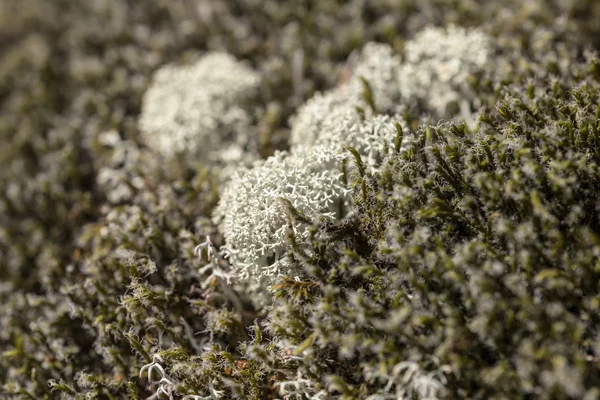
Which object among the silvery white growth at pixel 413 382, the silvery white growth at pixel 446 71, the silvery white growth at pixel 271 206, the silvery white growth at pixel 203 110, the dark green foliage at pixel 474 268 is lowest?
the silvery white growth at pixel 413 382

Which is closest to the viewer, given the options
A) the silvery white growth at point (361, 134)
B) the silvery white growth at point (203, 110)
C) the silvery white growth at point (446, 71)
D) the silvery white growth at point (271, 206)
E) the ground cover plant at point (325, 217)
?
the ground cover plant at point (325, 217)

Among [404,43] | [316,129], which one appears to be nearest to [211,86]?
[316,129]

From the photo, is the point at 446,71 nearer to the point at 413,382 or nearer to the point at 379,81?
the point at 379,81

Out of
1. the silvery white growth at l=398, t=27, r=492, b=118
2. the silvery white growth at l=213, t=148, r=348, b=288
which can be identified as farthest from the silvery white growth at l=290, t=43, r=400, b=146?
the silvery white growth at l=213, t=148, r=348, b=288

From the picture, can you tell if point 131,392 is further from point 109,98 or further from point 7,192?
point 109,98

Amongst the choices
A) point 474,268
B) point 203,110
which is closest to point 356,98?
point 203,110

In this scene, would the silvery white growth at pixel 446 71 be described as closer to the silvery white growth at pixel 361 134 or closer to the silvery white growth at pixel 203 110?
the silvery white growth at pixel 361 134

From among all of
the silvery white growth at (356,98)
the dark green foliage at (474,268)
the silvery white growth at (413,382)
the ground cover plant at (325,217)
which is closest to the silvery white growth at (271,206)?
the ground cover plant at (325,217)
